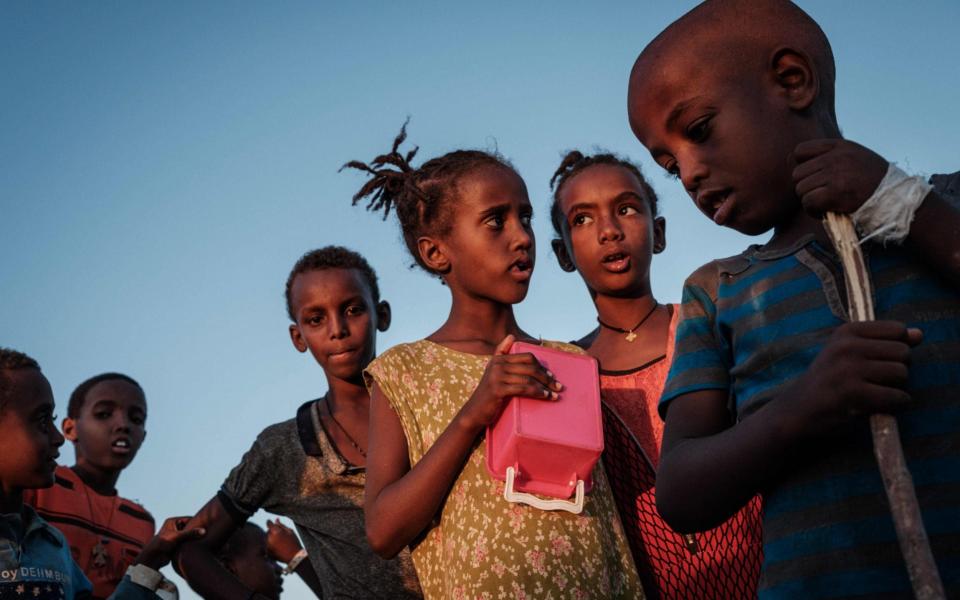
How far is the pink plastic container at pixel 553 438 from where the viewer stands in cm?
293

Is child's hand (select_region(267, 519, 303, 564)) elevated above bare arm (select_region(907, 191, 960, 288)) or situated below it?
below

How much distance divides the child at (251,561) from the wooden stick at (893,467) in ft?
14.3

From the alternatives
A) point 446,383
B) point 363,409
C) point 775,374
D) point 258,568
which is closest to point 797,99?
point 775,374

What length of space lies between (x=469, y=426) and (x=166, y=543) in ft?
8.69

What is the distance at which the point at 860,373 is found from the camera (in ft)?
5.49

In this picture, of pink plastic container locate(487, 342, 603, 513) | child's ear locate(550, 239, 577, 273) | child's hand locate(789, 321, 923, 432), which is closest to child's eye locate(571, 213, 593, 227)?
child's ear locate(550, 239, 577, 273)

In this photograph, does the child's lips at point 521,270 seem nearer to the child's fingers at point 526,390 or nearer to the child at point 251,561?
the child's fingers at point 526,390

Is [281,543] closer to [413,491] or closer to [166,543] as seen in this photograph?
[166,543]

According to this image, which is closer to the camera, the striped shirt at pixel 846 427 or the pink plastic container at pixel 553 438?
the striped shirt at pixel 846 427

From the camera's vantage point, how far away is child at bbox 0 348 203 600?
15.2 feet

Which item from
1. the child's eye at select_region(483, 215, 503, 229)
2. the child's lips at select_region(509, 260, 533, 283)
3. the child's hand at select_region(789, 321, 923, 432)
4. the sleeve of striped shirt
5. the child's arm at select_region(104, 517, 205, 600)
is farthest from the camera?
the child's arm at select_region(104, 517, 205, 600)

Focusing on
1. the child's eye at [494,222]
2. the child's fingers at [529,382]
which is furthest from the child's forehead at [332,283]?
the child's fingers at [529,382]

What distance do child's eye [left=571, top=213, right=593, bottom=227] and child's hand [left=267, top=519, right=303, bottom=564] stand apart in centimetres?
206

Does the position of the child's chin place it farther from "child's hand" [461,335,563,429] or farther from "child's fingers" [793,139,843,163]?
"child's fingers" [793,139,843,163]
